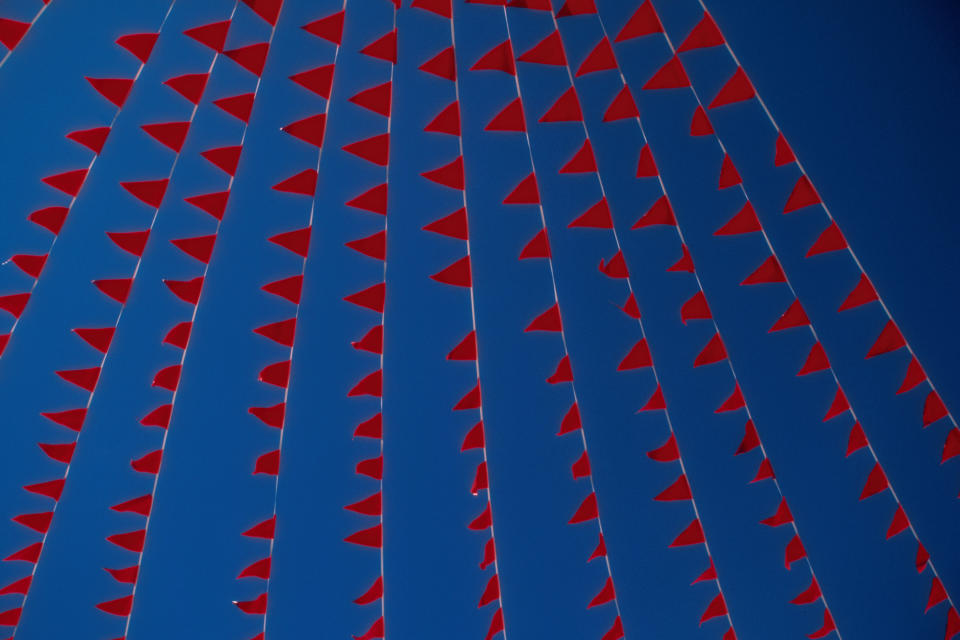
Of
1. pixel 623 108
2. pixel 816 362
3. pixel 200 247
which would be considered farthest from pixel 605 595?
pixel 200 247

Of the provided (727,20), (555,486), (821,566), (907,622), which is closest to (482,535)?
(555,486)

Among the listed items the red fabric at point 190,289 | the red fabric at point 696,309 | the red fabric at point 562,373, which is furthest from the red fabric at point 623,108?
the red fabric at point 190,289

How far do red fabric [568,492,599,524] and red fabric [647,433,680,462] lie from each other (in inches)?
11.6

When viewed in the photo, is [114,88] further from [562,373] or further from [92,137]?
[562,373]

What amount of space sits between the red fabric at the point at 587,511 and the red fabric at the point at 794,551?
834 mm

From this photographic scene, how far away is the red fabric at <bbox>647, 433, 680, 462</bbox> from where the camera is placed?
3512 millimetres

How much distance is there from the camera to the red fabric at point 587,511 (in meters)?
3.33

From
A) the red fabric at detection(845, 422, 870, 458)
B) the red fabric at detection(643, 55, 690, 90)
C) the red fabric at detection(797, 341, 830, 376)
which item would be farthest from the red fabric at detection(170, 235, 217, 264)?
the red fabric at detection(845, 422, 870, 458)

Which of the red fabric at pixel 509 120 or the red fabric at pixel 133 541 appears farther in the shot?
the red fabric at pixel 133 541

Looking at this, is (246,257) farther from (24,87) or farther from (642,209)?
(642,209)

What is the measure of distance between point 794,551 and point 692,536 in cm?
48

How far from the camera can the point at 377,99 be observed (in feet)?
8.23

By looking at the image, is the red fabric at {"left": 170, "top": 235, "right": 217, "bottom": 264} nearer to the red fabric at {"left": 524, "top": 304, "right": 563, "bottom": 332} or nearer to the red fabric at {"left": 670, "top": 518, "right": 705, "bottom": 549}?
the red fabric at {"left": 524, "top": 304, "right": 563, "bottom": 332}

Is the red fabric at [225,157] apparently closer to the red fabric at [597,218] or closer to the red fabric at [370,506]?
the red fabric at [597,218]
